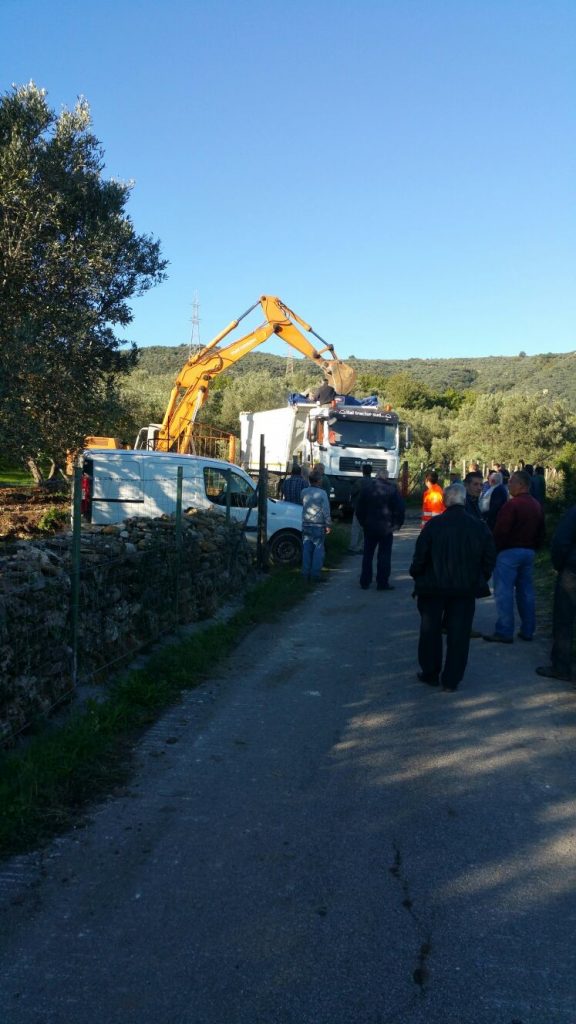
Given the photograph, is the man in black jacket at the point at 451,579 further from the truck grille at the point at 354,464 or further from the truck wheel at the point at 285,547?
the truck grille at the point at 354,464

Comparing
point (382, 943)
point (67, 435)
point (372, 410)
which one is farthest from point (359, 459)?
point (382, 943)

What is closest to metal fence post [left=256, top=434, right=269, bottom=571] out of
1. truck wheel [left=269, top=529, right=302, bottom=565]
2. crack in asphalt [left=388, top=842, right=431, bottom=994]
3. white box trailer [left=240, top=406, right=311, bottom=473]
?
truck wheel [left=269, top=529, right=302, bottom=565]

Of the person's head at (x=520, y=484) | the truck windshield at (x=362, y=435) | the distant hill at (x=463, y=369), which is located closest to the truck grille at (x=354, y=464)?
the truck windshield at (x=362, y=435)

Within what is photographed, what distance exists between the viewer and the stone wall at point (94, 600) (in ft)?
18.0

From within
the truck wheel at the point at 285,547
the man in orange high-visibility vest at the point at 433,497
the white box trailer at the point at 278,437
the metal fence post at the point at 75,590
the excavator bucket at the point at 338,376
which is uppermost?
the excavator bucket at the point at 338,376

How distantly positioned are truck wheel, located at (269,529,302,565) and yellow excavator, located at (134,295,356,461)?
890 cm

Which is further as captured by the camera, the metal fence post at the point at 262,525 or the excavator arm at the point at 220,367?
the excavator arm at the point at 220,367

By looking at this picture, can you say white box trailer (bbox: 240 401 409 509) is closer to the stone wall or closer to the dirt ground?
the dirt ground

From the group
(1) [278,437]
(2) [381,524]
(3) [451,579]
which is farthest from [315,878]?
(1) [278,437]

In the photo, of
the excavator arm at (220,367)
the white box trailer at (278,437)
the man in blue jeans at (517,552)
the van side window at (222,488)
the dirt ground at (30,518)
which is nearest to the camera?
the man in blue jeans at (517,552)

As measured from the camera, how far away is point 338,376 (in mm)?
24750

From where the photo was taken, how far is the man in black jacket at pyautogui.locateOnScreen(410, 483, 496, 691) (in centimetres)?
727

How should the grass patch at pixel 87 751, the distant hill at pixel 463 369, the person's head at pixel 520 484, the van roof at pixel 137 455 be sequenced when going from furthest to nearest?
1. the distant hill at pixel 463 369
2. the van roof at pixel 137 455
3. the person's head at pixel 520 484
4. the grass patch at pixel 87 751

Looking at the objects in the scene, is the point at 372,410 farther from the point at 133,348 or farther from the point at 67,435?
the point at 67,435
